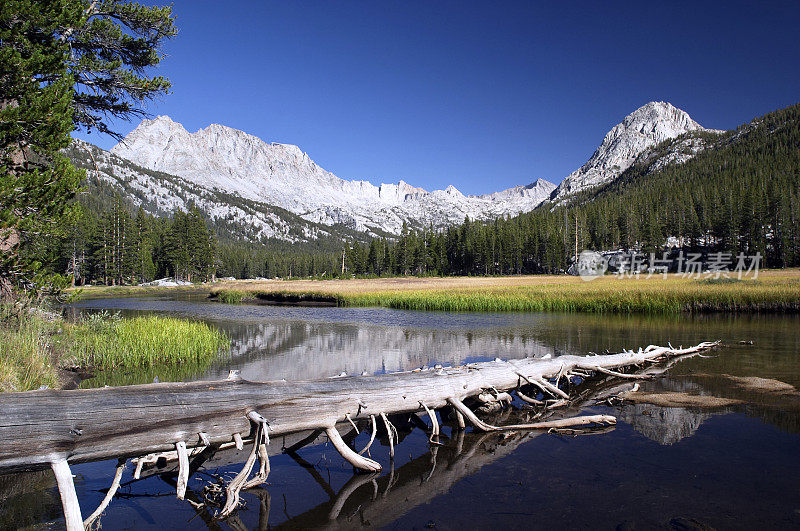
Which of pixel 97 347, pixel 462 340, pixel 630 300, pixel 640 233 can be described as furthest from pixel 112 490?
pixel 640 233

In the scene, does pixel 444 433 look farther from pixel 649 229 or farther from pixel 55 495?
pixel 649 229

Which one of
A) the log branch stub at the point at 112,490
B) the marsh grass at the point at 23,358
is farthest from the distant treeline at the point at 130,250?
the log branch stub at the point at 112,490

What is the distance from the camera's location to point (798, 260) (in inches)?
3100

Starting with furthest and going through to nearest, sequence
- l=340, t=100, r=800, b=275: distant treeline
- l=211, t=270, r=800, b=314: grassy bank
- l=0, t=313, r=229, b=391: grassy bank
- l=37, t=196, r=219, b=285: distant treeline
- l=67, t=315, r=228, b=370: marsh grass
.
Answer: l=340, t=100, r=800, b=275: distant treeline → l=37, t=196, r=219, b=285: distant treeline → l=211, t=270, r=800, b=314: grassy bank → l=67, t=315, r=228, b=370: marsh grass → l=0, t=313, r=229, b=391: grassy bank

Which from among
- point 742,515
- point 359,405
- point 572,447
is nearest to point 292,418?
point 359,405

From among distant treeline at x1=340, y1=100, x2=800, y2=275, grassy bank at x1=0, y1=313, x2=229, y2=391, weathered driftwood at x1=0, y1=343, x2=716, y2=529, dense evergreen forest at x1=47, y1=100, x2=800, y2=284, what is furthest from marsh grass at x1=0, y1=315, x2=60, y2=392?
distant treeline at x1=340, y1=100, x2=800, y2=275

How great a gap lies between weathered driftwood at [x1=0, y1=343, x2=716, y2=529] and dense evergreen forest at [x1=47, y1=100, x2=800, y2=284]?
71.0 metres

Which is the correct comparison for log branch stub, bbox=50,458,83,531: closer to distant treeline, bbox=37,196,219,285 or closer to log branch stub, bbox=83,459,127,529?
log branch stub, bbox=83,459,127,529

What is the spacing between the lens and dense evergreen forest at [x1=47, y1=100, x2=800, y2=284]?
80.4m

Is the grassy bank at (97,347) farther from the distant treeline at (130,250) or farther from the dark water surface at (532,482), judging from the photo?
the distant treeline at (130,250)

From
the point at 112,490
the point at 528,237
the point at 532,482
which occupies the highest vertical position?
the point at 528,237

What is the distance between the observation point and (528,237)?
106 meters

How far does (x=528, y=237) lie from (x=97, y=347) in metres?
102

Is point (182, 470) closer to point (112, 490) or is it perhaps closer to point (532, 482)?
point (112, 490)
